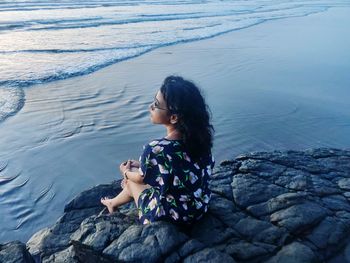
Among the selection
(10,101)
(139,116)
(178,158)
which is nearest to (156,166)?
(178,158)

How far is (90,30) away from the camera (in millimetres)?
17672

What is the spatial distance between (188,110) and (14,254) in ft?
6.15

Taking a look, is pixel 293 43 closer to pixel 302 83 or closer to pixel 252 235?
pixel 302 83

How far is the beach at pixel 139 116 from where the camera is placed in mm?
5633

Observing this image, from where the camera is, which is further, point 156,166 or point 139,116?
point 139,116

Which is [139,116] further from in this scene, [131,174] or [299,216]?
[299,216]

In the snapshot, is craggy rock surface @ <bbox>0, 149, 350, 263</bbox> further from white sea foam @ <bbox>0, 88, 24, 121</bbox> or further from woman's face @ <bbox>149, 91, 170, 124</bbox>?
white sea foam @ <bbox>0, 88, 24, 121</bbox>

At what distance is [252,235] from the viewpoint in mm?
3586

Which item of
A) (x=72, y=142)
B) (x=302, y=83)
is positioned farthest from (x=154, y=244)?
(x=302, y=83)

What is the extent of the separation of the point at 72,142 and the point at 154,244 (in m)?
3.79

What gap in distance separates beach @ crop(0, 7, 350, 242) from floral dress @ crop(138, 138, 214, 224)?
5.91 ft

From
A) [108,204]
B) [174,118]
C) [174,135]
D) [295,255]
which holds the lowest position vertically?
[108,204]

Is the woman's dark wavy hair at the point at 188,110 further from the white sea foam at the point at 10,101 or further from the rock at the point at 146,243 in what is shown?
the white sea foam at the point at 10,101

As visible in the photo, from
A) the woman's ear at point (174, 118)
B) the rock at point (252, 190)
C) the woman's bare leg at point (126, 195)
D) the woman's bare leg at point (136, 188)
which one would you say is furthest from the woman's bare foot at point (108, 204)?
the woman's ear at point (174, 118)
